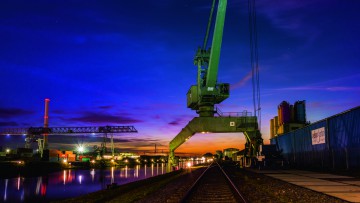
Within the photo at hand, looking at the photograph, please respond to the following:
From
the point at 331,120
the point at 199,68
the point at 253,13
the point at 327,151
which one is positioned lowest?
the point at 327,151

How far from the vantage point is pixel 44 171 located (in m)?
66.6

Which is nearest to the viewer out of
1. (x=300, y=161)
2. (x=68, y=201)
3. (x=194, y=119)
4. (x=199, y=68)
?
(x=68, y=201)

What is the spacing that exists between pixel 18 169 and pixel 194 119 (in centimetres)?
3158

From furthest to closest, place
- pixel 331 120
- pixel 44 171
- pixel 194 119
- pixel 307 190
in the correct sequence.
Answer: pixel 44 171 < pixel 194 119 < pixel 331 120 < pixel 307 190

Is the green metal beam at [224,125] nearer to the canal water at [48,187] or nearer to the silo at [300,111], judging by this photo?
the canal water at [48,187]

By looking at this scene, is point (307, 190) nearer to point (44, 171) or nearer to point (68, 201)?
point (68, 201)

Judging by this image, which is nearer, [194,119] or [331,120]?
[331,120]

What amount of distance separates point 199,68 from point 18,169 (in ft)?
119

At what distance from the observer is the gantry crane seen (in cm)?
5372

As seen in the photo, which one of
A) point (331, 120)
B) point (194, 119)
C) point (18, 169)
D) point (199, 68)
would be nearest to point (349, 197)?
point (331, 120)

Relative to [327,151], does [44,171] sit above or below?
below

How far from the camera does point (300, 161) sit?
39.3m

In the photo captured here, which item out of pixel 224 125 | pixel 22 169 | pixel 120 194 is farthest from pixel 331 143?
pixel 22 169

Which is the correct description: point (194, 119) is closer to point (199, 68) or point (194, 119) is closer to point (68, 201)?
point (199, 68)
